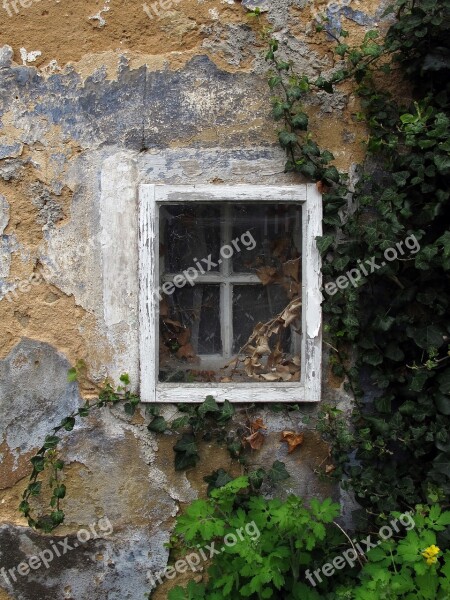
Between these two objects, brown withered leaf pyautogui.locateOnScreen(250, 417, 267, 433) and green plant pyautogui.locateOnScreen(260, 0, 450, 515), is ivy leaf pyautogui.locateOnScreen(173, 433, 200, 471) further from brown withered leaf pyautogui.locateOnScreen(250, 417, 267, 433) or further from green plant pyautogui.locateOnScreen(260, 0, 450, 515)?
green plant pyautogui.locateOnScreen(260, 0, 450, 515)

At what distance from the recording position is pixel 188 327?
3.03 meters

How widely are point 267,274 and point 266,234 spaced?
0.59 ft

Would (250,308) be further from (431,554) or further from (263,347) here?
(431,554)

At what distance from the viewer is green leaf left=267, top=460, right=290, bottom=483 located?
2.83 metres

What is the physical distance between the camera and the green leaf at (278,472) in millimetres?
2826

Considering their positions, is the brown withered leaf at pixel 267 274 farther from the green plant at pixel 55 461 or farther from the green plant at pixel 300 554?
the green plant at pixel 300 554

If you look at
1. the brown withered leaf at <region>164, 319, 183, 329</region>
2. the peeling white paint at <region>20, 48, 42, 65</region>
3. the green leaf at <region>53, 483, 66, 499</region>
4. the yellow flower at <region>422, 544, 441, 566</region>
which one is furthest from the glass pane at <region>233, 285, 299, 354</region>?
the peeling white paint at <region>20, 48, 42, 65</region>

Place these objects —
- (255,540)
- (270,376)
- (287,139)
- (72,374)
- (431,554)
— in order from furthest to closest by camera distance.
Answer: (270,376)
(72,374)
(287,139)
(255,540)
(431,554)

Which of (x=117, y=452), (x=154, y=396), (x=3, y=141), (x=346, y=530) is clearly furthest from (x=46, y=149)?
(x=346, y=530)

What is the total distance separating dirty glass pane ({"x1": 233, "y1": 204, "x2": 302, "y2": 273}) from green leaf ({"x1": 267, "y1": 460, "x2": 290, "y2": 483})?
2.83ft

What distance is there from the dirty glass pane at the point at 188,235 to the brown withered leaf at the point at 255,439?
0.76 m

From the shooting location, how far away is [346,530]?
2.90 meters

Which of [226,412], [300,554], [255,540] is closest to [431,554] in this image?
[300,554]

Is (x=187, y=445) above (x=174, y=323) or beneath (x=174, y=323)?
beneath
